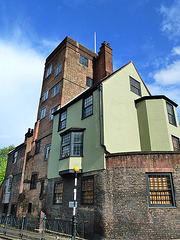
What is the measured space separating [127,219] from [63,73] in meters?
19.5

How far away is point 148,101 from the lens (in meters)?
18.1

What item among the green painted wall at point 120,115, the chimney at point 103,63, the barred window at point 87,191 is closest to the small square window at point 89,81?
the chimney at point 103,63

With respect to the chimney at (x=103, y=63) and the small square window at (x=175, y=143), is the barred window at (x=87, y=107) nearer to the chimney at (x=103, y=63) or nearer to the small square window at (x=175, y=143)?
the small square window at (x=175, y=143)

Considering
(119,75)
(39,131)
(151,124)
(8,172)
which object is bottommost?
(8,172)

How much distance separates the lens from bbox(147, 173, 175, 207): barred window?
39.1ft

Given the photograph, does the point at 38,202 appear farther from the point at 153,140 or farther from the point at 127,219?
the point at 153,140

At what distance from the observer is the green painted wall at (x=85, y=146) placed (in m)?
14.5

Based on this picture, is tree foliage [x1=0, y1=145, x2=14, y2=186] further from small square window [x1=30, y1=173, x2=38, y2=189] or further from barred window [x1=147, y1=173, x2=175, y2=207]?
barred window [x1=147, y1=173, x2=175, y2=207]

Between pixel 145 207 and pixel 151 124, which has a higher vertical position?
pixel 151 124

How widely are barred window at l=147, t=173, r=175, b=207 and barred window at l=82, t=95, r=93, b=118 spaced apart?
292 inches

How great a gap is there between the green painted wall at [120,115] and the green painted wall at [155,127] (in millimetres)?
561

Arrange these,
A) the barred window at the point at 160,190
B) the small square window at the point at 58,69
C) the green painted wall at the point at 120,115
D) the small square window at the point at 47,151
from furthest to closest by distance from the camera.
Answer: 1. the small square window at the point at 58,69
2. the small square window at the point at 47,151
3. the green painted wall at the point at 120,115
4. the barred window at the point at 160,190

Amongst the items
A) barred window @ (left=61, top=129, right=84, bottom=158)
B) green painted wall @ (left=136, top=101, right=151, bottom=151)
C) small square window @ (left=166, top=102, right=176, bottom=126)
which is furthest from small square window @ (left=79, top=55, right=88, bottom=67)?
barred window @ (left=61, top=129, right=84, bottom=158)

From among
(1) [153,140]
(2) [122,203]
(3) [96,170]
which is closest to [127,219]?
(2) [122,203]
